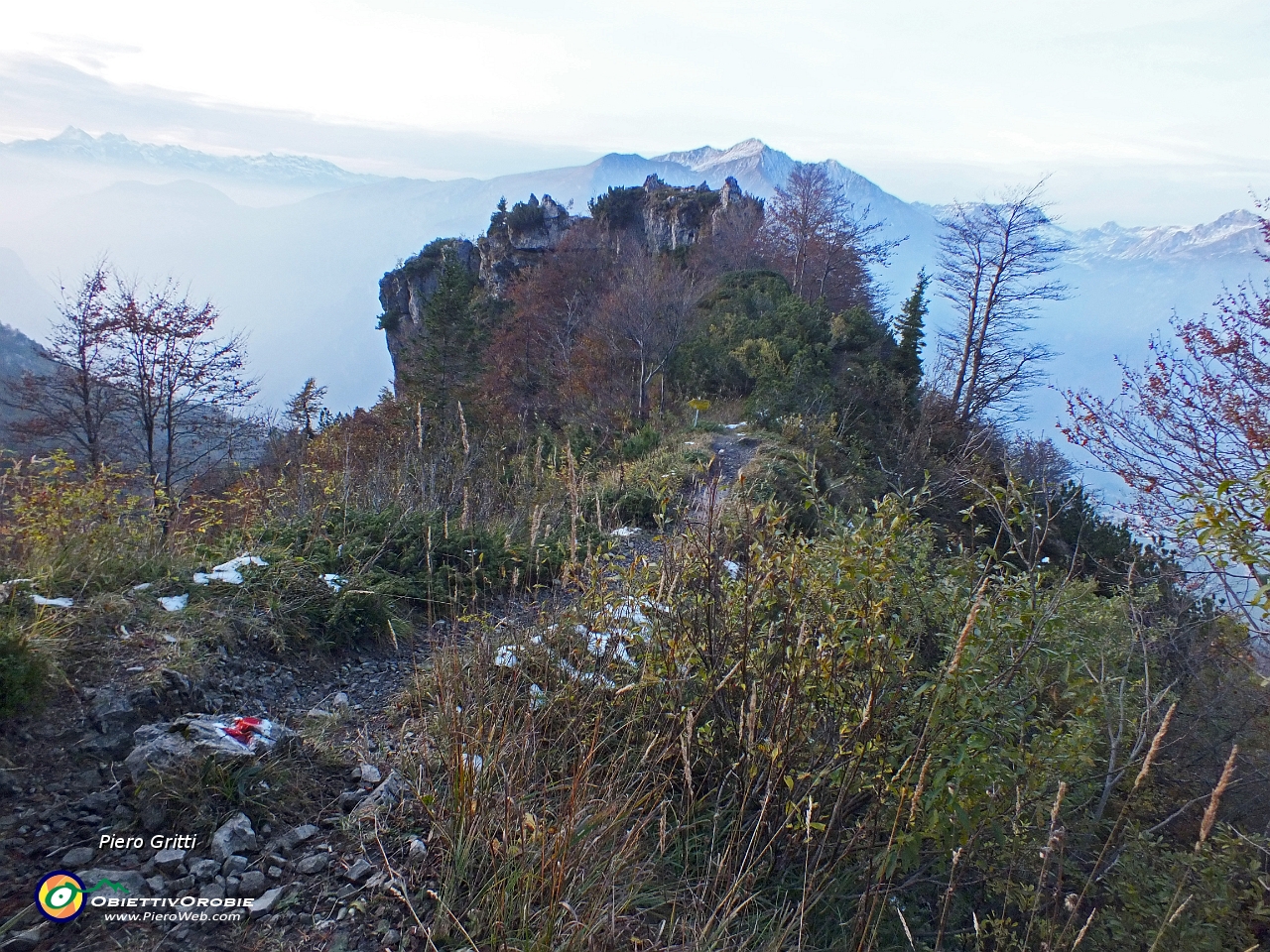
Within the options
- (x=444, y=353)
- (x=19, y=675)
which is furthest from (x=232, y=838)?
(x=444, y=353)

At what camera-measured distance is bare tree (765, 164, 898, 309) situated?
29.2 meters

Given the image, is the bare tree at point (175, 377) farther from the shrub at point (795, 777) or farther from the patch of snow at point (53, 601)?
the shrub at point (795, 777)

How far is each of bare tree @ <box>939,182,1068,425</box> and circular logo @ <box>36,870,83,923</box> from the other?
2215cm

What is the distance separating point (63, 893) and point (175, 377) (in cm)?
1706

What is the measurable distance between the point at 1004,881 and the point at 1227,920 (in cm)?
91

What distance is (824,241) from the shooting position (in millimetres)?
29234

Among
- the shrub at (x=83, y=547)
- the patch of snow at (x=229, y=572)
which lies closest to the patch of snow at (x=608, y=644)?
the patch of snow at (x=229, y=572)

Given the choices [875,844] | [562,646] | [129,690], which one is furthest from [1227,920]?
[129,690]

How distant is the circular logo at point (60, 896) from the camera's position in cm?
175

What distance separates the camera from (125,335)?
1545 centimetres

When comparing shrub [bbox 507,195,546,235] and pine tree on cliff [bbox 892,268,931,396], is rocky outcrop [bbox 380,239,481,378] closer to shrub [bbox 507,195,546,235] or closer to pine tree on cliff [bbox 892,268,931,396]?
shrub [bbox 507,195,546,235]

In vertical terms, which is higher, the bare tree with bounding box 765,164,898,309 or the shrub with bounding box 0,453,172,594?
the bare tree with bounding box 765,164,898,309

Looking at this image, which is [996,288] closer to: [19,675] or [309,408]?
[309,408]

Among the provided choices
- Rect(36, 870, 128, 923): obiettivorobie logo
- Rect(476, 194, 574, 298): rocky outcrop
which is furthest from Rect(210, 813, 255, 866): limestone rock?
Rect(476, 194, 574, 298): rocky outcrop
